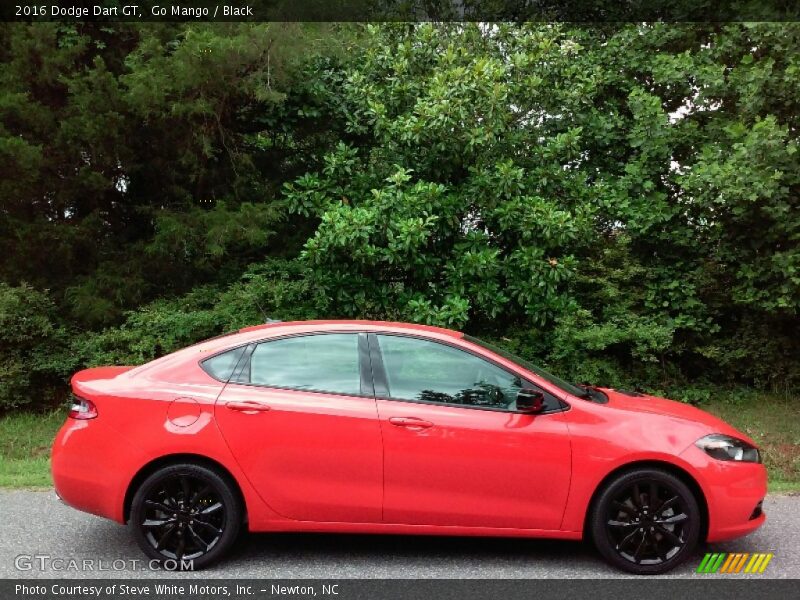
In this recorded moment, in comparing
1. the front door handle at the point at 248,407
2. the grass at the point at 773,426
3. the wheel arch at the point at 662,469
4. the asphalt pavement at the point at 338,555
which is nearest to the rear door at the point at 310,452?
the front door handle at the point at 248,407

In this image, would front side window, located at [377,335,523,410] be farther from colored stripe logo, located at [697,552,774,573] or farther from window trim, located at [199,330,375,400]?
colored stripe logo, located at [697,552,774,573]

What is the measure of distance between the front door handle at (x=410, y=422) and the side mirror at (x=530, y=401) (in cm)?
58

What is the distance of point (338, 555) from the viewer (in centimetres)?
486

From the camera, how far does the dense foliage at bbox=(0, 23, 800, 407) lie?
9.02 m

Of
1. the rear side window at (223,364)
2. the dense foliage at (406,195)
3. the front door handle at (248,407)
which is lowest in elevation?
the front door handle at (248,407)

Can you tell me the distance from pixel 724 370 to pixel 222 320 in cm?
688

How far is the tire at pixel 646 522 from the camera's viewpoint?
177 inches

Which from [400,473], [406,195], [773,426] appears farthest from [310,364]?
[773,426]

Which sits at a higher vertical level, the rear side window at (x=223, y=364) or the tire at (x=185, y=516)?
the rear side window at (x=223, y=364)

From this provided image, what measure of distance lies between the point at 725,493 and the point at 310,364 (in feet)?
8.88

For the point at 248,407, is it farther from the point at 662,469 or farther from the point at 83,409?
the point at 662,469

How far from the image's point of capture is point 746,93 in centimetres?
873

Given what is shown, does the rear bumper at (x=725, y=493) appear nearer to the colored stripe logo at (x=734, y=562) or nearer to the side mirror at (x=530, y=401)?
the colored stripe logo at (x=734, y=562)
